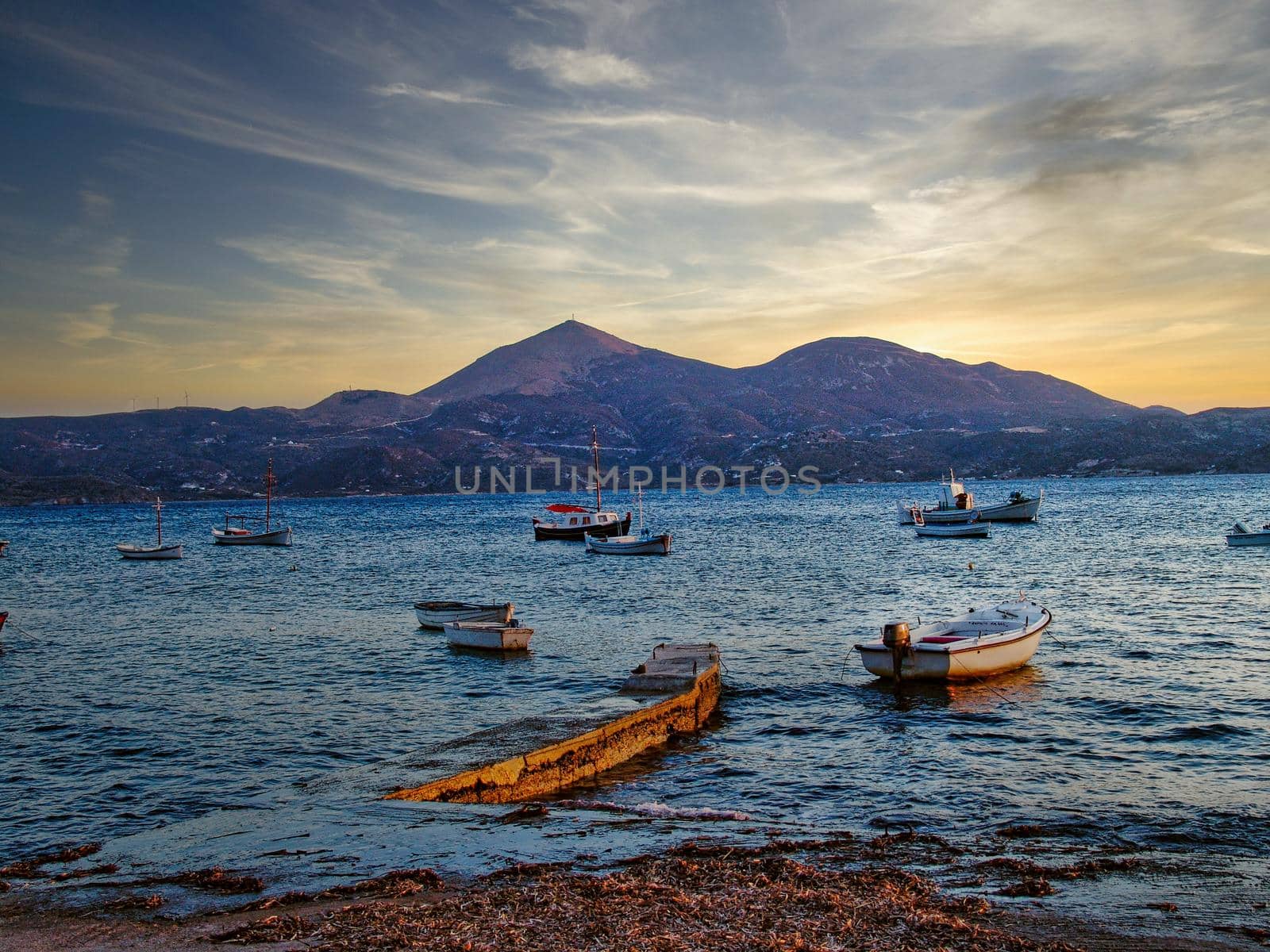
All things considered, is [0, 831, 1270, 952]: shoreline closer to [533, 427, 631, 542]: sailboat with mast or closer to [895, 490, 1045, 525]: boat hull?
[533, 427, 631, 542]: sailboat with mast


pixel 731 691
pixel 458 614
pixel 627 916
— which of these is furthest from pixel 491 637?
pixel 627 916

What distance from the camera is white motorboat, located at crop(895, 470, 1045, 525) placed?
82812 millimetres

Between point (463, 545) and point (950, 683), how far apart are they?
6980 cm

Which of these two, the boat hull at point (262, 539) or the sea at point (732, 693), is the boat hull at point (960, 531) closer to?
the sea at point (732, 693)

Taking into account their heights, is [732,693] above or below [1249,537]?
below

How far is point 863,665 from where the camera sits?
23.1m

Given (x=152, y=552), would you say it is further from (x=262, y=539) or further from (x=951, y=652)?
(x=951, y=652)

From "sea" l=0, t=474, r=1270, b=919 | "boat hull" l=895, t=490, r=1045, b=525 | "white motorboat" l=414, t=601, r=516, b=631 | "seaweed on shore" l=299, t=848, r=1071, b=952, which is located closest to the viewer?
"seaweed on shore" l=299, t=848, r=1071, b=952

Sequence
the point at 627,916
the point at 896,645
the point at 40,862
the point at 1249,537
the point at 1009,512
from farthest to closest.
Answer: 1. the point at 1009,512
2. the point at 1249,537
3. the point at 896,645
4. the point at 40,862
5. the point at 627,916

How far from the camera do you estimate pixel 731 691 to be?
22.1 m

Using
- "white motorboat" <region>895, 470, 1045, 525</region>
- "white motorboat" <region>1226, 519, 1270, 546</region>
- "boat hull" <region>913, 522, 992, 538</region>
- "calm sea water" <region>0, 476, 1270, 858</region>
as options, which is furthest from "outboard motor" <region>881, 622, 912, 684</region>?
"white motorboat" <region>895, 470, 1045, 525</region>

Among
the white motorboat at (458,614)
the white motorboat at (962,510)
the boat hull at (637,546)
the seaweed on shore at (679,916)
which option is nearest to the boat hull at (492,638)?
the white motorboat at (458,614)

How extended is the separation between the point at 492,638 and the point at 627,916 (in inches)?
835

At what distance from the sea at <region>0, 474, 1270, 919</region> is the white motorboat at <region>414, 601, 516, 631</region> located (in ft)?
2.49
